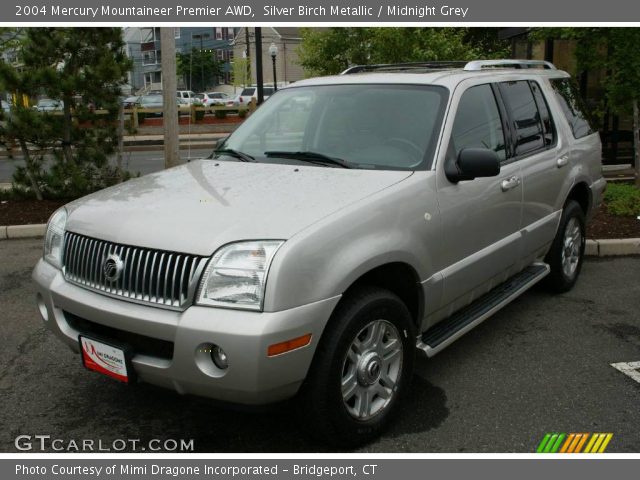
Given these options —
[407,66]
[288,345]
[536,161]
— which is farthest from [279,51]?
[288,345]

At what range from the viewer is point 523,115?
4.75m

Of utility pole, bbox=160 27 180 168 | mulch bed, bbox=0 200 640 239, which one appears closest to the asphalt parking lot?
mulch bed, bbox=0 200 640 239

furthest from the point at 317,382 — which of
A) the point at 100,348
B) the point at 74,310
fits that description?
the point at 74,310

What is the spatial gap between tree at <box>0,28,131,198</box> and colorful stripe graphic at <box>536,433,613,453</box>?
745 cm

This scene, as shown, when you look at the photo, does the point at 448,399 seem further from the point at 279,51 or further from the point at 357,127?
the point at 279,51

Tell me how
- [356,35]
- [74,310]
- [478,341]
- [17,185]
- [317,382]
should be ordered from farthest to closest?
[356,35], [17,185], [478,341], [74,310], [317,382]

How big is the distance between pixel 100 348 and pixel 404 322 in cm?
148

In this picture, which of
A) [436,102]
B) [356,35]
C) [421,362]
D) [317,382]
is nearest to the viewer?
[317,382]

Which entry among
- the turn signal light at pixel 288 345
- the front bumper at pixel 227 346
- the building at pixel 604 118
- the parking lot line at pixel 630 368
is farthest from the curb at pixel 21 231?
the building at pixel 604 118

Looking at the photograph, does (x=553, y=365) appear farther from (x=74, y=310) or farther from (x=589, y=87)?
(x=589, y=87)

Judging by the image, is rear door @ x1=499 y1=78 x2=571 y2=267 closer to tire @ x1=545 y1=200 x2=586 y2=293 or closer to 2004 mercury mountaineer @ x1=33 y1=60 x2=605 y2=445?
2004 mercury mountaineer @ x1=33 y1=60 x2=605 y2=445

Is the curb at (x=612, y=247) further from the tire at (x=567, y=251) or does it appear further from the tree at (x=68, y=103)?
the tree at (x=68, y=103)

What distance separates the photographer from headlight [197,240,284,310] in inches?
107

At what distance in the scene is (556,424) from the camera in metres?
3.39
